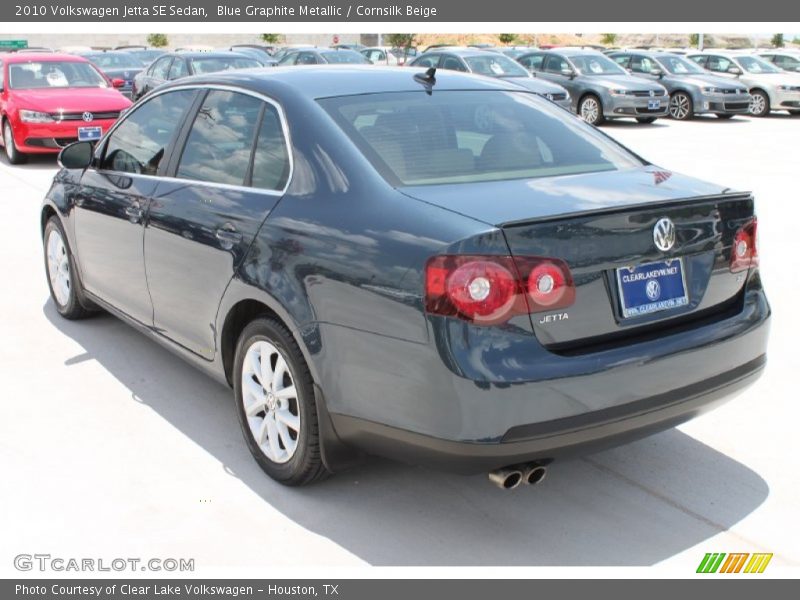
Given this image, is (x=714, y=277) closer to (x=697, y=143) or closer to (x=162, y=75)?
(x=697, y=143)

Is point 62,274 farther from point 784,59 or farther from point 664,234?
point 784,59

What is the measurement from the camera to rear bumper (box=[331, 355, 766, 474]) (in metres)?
3.23

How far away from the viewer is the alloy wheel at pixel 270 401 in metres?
3.94

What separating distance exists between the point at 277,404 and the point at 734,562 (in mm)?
1872

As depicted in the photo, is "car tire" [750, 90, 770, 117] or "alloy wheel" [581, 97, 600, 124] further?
"car tire" [750, 90, 770, 117]

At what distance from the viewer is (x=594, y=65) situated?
22.0 metres

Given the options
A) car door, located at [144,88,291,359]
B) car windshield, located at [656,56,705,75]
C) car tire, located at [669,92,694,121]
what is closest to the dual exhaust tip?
car door, located at [144,88,291,359]

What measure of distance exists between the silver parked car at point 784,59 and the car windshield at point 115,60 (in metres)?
17.7

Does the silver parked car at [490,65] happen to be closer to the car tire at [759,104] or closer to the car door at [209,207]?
the car tire at [759,104]

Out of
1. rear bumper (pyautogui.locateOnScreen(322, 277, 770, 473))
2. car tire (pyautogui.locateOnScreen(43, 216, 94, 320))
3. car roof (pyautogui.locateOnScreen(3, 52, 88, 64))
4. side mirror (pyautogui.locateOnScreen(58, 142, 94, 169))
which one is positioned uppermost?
car roof (pyautogui.locateOnScreen(3, 52, 88, 64))

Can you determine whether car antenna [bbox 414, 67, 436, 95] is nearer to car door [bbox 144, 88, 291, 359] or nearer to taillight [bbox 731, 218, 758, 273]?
car door [bbox 144, 88, 291, 359]

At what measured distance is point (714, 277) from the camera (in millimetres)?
3715

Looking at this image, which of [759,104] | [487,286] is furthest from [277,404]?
[759,104]

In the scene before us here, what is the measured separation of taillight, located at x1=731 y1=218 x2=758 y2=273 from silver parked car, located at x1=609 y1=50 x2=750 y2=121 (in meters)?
19.4
